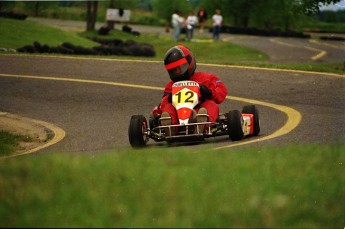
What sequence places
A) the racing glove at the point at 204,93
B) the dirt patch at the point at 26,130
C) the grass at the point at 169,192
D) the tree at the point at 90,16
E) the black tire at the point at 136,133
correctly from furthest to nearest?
1. the tree at the point at 90,16
2. the dirt patch at the point at 26,130
3. the racing glove at the point at 204,93
4. the black tire at the point at 136,133
5. the grass at the point at 169,192

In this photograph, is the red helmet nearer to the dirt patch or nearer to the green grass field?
the dirt patch

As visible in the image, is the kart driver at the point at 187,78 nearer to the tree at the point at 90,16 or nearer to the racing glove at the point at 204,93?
the racing glove at the point at 204,93

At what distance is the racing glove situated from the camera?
10.4 metres

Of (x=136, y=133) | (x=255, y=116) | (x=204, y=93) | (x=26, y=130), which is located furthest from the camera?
(x=26, y=130)

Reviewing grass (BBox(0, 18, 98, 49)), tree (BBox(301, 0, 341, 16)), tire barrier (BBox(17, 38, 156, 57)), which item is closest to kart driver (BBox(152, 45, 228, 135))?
tree (BBox(301, 0, 341, 16))

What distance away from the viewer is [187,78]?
10656 mm

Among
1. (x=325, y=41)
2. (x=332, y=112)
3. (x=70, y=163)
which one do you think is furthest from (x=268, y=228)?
(x=325, y=41)

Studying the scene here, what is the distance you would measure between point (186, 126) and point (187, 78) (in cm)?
83

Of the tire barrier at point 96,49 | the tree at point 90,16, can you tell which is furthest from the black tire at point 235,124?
the tree at point 90,16

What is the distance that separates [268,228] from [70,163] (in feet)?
5.02

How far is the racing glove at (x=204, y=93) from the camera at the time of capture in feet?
34.0

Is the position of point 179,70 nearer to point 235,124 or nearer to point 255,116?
point 235,124

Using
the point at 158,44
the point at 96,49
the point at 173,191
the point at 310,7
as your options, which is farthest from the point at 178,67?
the point at 158,44

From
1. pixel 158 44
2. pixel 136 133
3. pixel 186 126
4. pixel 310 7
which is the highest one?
pixel 310 7
